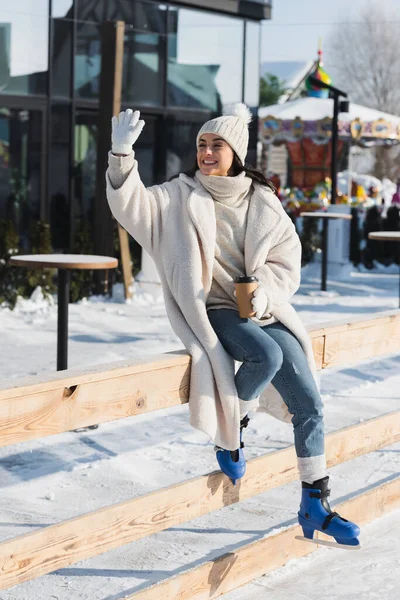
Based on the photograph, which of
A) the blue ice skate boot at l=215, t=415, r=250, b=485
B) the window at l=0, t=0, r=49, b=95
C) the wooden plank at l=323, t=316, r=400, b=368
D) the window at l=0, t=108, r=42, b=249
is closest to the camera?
the blue ice skate boot at l=215, t=415, r=250, b=485

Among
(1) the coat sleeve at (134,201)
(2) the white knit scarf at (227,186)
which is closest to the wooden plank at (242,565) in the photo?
(1) the coat sleeve at (134,201)

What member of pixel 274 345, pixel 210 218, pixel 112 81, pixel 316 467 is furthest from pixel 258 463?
pixel 112 81

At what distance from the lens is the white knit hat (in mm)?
4137

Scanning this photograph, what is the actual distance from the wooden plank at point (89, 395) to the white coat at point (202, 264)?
3.8 inches

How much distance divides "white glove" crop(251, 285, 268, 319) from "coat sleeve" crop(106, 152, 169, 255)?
42 cm

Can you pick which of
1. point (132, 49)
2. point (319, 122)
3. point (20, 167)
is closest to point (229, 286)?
point (20, 167)

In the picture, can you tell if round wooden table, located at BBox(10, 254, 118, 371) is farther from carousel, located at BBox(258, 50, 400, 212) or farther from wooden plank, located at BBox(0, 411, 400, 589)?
carousel, located at BBox(258, 50, 400, 212)

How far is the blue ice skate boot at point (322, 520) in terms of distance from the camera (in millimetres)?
3953

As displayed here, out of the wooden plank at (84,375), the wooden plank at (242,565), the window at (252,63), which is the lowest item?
the wooden plank at (242,565)

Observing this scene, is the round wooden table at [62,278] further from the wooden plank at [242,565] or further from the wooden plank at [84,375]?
the wooden plank at [84,375]

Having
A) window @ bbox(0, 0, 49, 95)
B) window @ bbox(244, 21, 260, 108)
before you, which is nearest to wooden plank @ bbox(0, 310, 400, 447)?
window @ bbox(0, 0, 49, 95)

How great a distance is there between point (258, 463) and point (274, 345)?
0.62m

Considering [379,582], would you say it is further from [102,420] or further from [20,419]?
[20,419]

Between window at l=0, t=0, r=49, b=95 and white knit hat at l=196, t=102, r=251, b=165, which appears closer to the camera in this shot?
white knit hat at l=196, t=102, r=251, b=165
